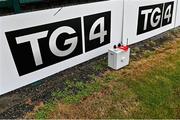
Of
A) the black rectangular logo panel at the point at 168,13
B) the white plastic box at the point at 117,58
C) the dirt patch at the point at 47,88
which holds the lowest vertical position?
the dirt patch at the point at 47,88

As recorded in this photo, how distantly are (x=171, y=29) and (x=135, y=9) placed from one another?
2041 mm

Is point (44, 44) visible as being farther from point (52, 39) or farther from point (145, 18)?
point (145, 18)

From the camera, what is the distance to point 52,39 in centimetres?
362

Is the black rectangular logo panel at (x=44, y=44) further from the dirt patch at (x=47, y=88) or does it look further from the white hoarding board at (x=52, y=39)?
the dirt patch at (x=47, y=88)

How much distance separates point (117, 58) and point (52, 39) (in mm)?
1230

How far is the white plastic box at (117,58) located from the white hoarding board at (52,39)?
0.36 metres

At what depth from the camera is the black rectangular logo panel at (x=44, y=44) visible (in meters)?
3.24

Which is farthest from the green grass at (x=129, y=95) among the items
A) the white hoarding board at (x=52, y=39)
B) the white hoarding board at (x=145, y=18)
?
the white hoarding board at (x=145, y=18)

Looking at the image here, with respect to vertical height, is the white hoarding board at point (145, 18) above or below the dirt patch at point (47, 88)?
above

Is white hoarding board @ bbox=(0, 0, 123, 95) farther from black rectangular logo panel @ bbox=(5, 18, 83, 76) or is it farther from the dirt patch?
the dirt patch

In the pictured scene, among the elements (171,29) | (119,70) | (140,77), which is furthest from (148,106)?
(171,29)

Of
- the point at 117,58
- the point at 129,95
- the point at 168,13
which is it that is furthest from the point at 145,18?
the point at 129,95

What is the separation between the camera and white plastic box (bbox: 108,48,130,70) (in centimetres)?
414

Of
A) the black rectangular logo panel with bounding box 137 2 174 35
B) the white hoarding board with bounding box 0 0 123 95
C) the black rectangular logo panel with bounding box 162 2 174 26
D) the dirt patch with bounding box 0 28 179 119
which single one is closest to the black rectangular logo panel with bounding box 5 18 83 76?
the white hoarding board with bounding box 0 0 123 95
